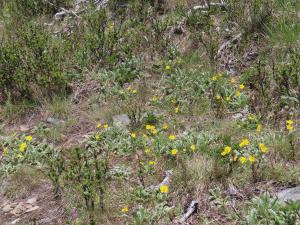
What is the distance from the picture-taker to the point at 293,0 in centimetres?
616

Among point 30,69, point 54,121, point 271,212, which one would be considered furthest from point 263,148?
point 30,69

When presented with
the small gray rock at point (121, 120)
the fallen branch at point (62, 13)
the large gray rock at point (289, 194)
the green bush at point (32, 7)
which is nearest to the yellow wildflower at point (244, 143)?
the large gray rock at point (289, 194)

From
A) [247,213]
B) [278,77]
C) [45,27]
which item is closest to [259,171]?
[247,213]

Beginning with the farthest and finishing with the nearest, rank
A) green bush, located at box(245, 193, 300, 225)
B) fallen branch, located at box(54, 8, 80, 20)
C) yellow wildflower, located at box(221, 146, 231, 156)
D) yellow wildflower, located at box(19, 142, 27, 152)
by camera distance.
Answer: fallen branch, located at box(54, 8, 80, 20)
yellow wildflower, located at box(19, 142, 27, 152)
yellow wildflower, located at box(221, 146, 231, 156)
green bush, located at box(245, 193, 300, 225)

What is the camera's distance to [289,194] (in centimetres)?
357

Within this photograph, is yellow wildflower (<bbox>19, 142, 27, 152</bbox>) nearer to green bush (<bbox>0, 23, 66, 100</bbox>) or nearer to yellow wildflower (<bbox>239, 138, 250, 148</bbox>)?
green bush (<bbox>0, 23, 66, 100</bbox>)

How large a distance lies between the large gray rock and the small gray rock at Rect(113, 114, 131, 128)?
6.58 ft

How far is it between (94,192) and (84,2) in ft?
16.3

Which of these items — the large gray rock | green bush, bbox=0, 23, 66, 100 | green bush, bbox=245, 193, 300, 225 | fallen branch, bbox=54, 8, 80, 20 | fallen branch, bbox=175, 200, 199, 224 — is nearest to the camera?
green bush, bbox=245, 193, 300, 225

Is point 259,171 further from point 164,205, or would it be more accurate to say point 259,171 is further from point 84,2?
point 84,2

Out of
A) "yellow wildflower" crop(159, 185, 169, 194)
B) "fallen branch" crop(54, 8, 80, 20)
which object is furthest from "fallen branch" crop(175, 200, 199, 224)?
"fallen branch" crop(54, 8, 80, 20)

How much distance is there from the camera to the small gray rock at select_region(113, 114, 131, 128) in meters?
5.09

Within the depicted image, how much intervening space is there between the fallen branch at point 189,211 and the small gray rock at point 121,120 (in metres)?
1.57

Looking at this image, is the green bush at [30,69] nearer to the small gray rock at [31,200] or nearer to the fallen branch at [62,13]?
the fallen branch at [62,13]
